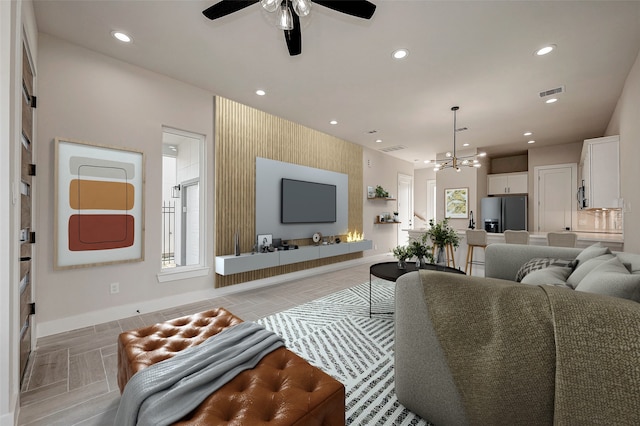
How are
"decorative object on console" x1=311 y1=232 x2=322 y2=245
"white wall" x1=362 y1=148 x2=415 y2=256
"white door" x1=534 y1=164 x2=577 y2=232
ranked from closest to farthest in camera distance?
"decorative object on console" x1=311 y1=232 x2=322 y2=245, "white door" x1=534 y1=164 x2=577 y2=232, "white wall" x1=362 y1=148 x2=415 y2=256

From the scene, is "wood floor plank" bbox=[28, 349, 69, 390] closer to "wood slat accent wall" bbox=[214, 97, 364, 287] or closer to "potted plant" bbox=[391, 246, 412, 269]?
"wood slat accent wall" bbox=[214, 97, 364, 287]

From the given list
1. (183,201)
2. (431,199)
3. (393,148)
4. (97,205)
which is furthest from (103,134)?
(431,199)

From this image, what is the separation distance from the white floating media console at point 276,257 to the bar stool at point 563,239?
331 cm

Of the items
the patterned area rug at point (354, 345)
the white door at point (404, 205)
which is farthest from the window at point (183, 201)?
the white door at point (404, 205)

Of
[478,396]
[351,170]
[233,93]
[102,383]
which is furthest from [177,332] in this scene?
[351,170]

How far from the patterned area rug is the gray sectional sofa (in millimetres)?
188

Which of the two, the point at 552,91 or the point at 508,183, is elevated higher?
the point at 552,91

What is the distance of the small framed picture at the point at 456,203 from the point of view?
269 inches

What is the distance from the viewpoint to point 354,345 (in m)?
2.38

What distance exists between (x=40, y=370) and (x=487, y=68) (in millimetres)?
5115

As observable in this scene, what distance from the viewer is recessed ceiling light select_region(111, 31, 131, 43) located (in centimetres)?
259

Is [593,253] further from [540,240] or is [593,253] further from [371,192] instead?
[371,192]

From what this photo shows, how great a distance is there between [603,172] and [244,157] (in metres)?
5.29

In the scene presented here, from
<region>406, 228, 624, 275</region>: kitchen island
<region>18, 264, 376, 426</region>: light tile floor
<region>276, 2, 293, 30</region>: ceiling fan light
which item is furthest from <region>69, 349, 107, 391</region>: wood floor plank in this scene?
<region>406, 228, 624, 275</region>: kitchen island
